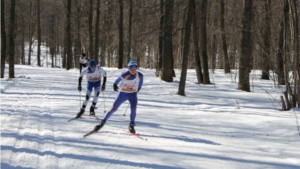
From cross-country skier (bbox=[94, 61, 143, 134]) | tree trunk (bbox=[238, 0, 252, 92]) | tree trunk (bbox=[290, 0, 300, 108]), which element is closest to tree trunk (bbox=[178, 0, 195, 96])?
tree trunk (bbox=[238, 0, 252, 92])

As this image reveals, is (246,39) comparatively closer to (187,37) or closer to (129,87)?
(187,37)

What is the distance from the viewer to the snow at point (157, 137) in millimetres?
5844

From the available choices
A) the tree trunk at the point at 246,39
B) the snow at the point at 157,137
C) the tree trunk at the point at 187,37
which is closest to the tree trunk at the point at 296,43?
the snow at the point at 157,137

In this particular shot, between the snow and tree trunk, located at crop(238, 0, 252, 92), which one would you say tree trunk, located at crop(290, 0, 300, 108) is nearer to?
the snow

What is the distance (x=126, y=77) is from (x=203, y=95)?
26.2 ft

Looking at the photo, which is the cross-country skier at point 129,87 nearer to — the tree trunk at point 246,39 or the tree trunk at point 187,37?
the tree trunk at point 187,37

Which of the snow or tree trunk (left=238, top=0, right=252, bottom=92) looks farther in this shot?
tree trunk (left=238, top=0, right=252, bottom=92)

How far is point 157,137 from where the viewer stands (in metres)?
7.75

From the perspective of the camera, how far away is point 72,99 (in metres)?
13.7

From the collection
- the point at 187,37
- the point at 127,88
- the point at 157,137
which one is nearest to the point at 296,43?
the point at 187,37

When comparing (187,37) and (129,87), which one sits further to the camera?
(187,37)

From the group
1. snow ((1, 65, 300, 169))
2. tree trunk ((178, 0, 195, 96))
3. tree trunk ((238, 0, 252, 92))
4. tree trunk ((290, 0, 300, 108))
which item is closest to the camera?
snow ((1, 65, 300, 169))

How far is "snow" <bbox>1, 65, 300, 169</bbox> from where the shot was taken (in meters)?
5.84

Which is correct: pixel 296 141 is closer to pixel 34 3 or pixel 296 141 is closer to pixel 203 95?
pixel 203 95
